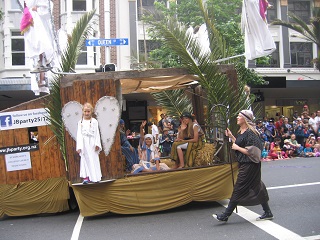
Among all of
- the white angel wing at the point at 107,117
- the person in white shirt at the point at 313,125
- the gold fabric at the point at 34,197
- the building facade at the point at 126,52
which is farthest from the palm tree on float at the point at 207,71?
the building facade at the point at 126,52

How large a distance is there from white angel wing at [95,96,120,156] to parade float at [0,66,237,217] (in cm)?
2

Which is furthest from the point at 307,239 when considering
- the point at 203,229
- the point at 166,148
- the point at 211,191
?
the point at 166,148

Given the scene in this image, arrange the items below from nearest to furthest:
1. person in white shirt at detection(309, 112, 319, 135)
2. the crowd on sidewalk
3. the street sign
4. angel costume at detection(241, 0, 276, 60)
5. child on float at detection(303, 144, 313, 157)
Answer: angel costume at detection(241, 0, 276, 60) < the street sign < child on float at detection(303, 144, 313, 157) < the crowd on sidewalk < person in white shirt at detection(309, 112, 319, 135)

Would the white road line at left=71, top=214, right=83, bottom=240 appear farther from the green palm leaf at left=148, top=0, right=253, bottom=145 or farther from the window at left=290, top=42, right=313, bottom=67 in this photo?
the window at left=290, top=42, right=313, bottom=67

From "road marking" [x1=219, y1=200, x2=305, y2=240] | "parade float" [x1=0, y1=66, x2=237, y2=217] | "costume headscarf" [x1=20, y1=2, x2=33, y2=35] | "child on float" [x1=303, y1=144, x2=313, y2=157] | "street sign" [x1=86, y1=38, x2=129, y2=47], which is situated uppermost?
"street sign" [x1=86, y1=38, x2=129, y2=47]

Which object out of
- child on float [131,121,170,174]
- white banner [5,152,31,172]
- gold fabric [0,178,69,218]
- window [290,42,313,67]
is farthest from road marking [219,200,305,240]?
window [290,42,313,67]

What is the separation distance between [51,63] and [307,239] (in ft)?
17.9

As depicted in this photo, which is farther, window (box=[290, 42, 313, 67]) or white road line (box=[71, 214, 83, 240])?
window (box=[290, 42, 313, 67])

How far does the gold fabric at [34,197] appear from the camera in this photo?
812 cm

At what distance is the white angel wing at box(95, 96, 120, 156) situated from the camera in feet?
24.6

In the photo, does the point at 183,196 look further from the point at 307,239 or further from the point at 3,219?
the point at 3,219

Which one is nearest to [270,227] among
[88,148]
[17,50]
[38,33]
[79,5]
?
[88,148]

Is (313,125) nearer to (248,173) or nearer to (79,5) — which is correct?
(248,173)

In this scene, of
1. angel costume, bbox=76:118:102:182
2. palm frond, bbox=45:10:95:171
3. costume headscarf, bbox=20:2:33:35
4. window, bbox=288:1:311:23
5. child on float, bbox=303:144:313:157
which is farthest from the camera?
window, bbox=288:1:311:23
